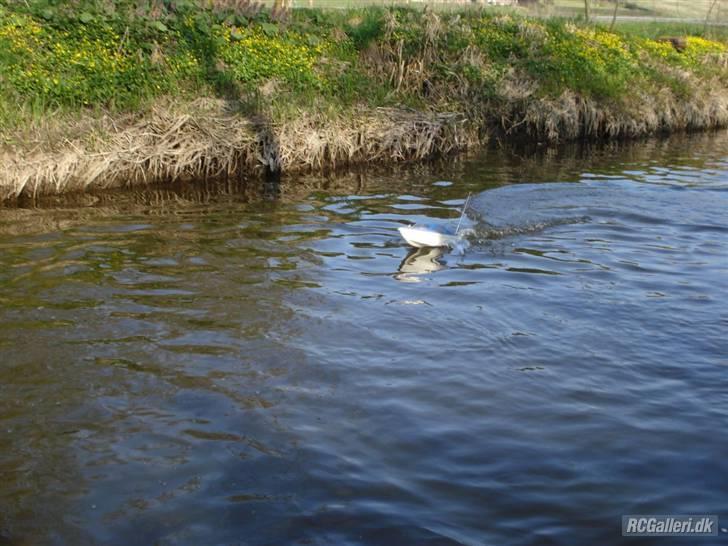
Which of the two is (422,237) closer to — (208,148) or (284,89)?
(208,148)

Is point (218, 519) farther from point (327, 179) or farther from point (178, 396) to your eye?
point (327, 179)

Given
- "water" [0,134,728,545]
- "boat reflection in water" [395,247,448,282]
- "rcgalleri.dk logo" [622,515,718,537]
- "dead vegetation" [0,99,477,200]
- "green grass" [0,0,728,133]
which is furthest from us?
"green grass" [0,0,728,133]

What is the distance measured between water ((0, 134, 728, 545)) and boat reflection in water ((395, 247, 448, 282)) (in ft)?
0.13

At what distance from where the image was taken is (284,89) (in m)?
13.9

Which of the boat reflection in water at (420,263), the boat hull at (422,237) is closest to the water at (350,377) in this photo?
the boat reflection in water at (420,263)

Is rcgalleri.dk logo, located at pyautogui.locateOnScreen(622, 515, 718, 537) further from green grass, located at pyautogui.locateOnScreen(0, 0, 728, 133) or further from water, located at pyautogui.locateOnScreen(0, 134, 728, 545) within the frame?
green grass, located at pyautogui.locateOnScreen(0, 0, 728, 133)

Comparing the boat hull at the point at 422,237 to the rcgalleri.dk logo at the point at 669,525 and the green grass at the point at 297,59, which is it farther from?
the rcgalleri.dk logo at the point at 669,525

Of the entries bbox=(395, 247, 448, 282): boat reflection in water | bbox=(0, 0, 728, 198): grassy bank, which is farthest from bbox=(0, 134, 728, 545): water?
bbox=(0, 0, 728, 198): grassy bank

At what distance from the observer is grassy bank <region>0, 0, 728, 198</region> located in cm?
1171

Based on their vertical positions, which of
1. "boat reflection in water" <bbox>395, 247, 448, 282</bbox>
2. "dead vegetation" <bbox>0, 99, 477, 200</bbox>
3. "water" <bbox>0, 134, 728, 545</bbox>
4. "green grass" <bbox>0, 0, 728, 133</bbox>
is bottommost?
"water" <bbox>0, 134, 728, 545</bbox>

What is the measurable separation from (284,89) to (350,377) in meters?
8.64

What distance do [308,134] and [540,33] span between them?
7468mm

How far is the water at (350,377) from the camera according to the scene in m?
4.65

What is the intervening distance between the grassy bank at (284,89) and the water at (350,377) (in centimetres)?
126
